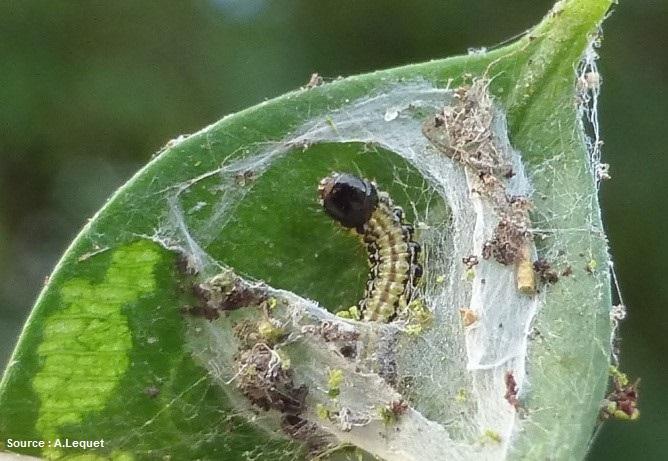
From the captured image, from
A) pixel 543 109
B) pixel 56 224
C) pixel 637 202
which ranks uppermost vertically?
pixel 637 202

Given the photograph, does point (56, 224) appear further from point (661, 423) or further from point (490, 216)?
Result: point (661, 423)

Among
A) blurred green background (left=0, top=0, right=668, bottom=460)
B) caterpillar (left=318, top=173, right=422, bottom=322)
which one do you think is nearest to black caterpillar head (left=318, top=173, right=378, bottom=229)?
caterpillar (left=318, top=173, right=422, bottom=322)

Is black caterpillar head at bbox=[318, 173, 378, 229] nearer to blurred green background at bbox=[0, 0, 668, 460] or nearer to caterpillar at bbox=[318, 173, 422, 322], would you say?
caterpillar at bbox=[318, 173, 422, 322]

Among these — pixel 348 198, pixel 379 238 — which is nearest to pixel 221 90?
pixel 379 238

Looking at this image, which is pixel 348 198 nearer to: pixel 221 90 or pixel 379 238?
pixel 379 238

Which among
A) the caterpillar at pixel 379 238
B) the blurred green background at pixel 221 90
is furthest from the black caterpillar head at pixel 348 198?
the blurred green background at pixel 221 90

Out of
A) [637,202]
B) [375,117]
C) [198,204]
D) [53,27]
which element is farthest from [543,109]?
[53,27]
